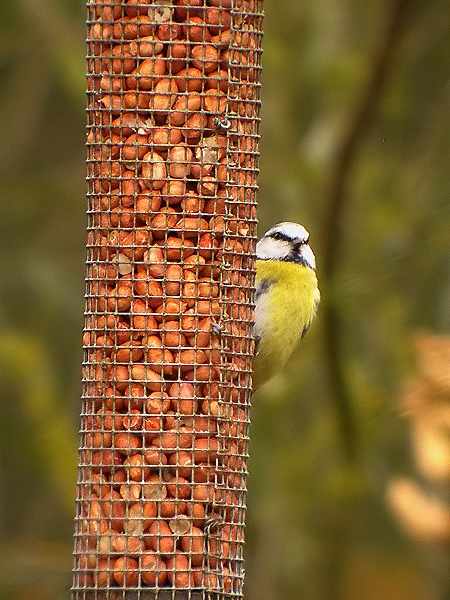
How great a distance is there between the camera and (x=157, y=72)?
6.07 meters

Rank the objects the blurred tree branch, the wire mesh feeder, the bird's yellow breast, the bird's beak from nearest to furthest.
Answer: the wire mesh feeder < the bird's yellow breast < the bird's beak < the blurred tree branch

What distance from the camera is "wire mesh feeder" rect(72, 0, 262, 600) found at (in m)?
5.96

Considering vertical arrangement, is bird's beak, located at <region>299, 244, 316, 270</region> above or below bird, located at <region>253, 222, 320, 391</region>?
above

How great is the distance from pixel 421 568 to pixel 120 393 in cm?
615

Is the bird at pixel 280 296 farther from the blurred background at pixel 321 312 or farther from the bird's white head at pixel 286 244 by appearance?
the blurred background at pixel 321 312

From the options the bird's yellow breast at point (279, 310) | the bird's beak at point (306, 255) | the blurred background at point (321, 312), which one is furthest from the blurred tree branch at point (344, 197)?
the bird's yellow breast at point (279, 310)

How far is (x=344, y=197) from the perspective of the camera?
32.8ft

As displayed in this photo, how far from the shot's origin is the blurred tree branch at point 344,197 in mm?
9539

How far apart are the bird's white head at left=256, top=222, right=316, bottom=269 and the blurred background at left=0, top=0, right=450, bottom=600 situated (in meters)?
2.08

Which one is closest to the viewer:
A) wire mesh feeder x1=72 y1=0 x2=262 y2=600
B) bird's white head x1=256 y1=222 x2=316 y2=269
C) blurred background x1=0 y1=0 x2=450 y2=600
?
wire mesh feeder x1=72 y1=0 x2=262 y2=600

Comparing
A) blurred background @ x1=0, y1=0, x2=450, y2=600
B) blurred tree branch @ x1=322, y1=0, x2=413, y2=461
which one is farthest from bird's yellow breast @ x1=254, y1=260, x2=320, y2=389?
blurred background @ x1=0, y1=0, x2=450, y2=600

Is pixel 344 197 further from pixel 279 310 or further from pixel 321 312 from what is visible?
pixel 279 310

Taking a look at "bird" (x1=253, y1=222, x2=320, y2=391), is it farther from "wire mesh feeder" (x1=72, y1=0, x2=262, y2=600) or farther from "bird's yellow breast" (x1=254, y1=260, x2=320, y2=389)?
"wire mesh feeder" (x1=72, y1=0, x2=262, y2=600)

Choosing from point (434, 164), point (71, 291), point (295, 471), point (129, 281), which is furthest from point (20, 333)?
point (129, 281)
